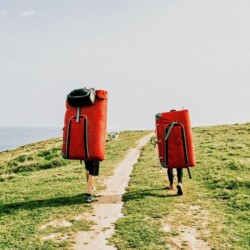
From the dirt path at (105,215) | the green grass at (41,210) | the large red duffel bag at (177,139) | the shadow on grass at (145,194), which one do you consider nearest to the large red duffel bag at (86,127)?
the dirt path at (105,215)

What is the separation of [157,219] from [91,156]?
2678mm

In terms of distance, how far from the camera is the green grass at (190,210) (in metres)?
7.68

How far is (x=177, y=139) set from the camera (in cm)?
1115

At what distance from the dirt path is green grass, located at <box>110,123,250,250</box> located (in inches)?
9.2

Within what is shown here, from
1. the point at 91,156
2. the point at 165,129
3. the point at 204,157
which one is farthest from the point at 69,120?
the point at 204,157

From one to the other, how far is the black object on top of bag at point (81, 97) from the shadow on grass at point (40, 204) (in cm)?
317

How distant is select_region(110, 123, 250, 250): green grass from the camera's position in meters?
7.68

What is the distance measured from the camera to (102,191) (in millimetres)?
12445

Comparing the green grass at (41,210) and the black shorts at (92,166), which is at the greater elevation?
the black shorts at (92,166)

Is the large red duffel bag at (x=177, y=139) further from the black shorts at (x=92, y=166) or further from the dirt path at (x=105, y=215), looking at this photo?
the black shorts at (x=92, y=166)

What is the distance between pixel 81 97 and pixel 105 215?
3431 mm

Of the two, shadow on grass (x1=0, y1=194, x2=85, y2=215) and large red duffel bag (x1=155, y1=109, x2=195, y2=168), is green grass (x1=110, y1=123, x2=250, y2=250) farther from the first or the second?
shadow on grass (x1=0, y1=194, x2=85, y2=215)

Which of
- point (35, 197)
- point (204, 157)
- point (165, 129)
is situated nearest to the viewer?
point (165, 129)

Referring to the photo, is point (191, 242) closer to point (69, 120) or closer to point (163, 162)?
point (163, 162)
